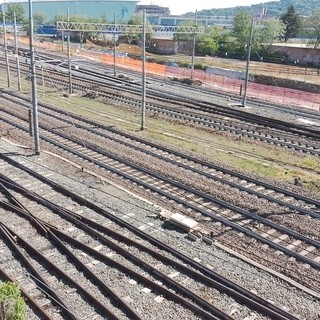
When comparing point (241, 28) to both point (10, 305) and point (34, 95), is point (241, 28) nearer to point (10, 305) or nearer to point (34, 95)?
point (34, 95)

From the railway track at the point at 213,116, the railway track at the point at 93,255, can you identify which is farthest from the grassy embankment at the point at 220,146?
the railway track at the point at 93,255

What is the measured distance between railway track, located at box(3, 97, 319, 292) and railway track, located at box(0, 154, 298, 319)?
2074 millimetres

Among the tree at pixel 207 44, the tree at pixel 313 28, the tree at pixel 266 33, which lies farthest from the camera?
the tree at pixel 313 28

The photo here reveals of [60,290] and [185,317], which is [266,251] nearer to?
[185,317]

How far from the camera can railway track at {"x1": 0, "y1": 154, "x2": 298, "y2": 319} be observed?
33.9 feet

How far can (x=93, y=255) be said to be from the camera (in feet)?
40.4

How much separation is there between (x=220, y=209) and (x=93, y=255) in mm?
5064

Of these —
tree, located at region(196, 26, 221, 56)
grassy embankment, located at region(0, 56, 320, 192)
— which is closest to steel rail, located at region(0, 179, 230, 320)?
grassy embankment, located at region(0, 56, 320, 192)

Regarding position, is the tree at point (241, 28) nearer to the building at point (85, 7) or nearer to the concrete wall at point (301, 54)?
the concrete wall at point (301, 54)

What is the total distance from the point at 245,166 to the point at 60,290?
11.7 m

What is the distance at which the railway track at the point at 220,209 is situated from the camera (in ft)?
43.3

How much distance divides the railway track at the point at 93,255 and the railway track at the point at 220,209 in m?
2.07

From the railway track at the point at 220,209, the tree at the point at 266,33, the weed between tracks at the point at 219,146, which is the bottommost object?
the weed between tracks at the point at 219,146

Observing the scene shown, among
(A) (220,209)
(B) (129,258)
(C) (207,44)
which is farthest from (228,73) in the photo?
(B) (129,258)
